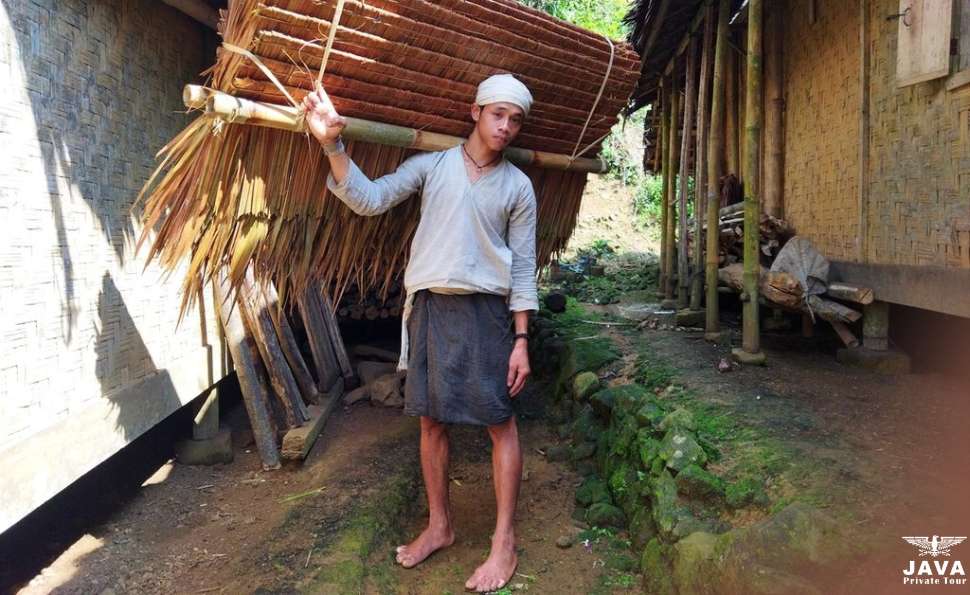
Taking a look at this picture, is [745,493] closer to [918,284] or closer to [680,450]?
[680,450]

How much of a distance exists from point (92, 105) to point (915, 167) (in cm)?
418

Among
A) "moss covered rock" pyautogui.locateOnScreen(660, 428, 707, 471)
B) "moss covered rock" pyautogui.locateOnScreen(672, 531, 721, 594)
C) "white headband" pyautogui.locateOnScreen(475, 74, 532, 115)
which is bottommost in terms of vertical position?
"moss covered rock" pyautogui.locateOnScreen(672, 531, 721, 594)

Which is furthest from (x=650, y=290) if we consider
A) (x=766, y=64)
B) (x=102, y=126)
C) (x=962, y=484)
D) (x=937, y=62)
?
(x=102, y=126)

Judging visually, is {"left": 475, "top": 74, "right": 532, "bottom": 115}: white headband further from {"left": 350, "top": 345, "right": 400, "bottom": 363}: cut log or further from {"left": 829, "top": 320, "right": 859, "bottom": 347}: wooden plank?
{"left": 350, "top": 345, "right": 400, "bottom": 363}: cut log

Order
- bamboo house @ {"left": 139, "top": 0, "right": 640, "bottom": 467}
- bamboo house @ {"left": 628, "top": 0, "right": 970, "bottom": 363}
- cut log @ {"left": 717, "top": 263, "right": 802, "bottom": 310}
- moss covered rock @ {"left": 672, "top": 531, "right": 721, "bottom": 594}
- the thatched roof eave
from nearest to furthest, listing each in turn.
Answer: bamboo house @ {"left": 139, "top": 0, "right": 640, "bottom": 467}, moss covered rock @ {"left": 672, "top": 531, "right": 721, "bottom": 594}, bamboo house @ {"left": 628, "top": 0, "right": 970, "bottom": 363}, cut log @ {"left": 717, "top": 263, "right": 802, "bottom": 310}, the thatched roof eave

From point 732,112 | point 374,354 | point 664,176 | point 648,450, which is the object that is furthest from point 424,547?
point 664,176

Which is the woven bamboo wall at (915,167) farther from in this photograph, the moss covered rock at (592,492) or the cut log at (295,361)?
the cut log at (295,361)

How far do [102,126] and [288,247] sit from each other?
3.87 feet

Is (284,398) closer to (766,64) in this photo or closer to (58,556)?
(58,556)

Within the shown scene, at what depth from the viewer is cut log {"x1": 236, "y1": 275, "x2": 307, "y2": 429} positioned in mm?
4012

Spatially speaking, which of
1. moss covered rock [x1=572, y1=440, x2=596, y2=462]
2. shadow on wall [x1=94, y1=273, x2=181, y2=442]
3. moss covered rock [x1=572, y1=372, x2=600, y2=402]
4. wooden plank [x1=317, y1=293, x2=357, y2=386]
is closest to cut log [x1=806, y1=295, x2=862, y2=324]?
moss covered rock [x1=572, y1=372, x2=600, y2=402]

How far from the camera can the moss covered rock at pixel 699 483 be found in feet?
8.52

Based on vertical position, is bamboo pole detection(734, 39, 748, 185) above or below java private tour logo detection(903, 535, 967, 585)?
above

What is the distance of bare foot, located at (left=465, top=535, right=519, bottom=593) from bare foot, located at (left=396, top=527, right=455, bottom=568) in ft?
0.67
